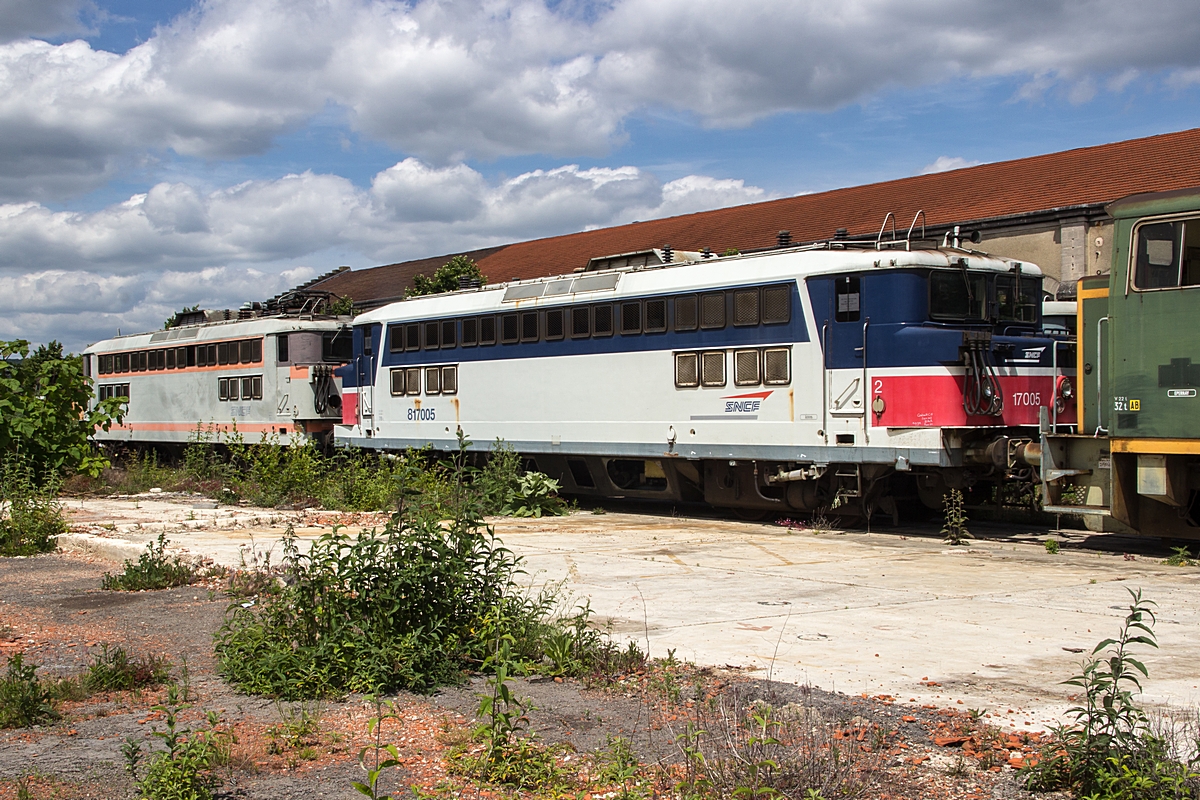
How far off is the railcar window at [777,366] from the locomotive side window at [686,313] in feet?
4.30

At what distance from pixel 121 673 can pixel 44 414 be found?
504 inches

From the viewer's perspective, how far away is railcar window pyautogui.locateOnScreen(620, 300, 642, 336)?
16.4 metres

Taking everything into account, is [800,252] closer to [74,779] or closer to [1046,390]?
[1046,390]

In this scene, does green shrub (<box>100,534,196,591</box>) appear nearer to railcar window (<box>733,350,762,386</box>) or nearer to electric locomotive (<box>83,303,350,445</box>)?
railcar window (<box>733,350,762,386</box>)

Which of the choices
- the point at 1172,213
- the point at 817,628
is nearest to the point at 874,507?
the point at 1172,213

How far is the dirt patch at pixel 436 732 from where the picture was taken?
473 centimetres

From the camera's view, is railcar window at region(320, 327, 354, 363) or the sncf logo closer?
the sncf logo

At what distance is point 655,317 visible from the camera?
637 inches

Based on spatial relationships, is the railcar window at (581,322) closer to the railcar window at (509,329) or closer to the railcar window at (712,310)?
the railcar window at (509,329)

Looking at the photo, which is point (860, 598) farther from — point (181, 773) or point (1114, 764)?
point (181, 773)

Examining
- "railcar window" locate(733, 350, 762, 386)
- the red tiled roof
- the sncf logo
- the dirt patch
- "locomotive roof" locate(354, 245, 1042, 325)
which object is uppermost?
the red tiled roof

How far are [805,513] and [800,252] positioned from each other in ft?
12.2

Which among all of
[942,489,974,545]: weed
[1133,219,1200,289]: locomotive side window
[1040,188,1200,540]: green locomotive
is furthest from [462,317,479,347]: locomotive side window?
[1133,219,1200,289]: locomotive side window

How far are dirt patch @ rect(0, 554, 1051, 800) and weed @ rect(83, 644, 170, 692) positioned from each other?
8 cm
